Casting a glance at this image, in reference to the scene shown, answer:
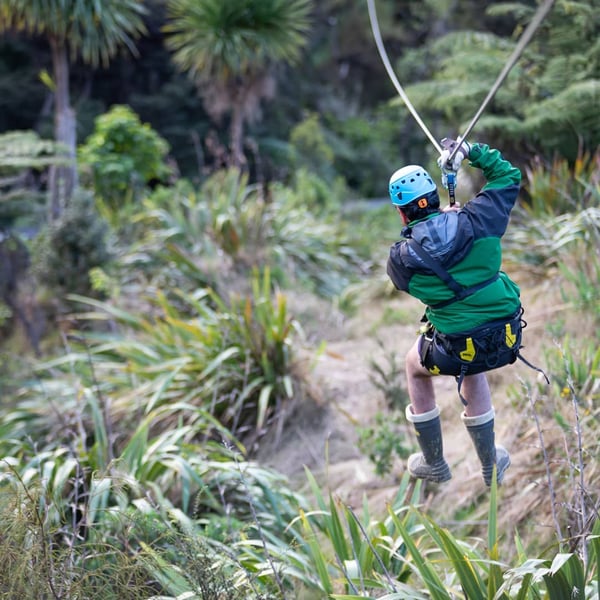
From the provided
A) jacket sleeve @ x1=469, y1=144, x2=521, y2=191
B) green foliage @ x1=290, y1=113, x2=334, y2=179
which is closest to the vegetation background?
jacket sleeve @ x1=469, y1=144, x2=521, y2=191

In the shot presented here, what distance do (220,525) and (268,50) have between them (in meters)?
12.2

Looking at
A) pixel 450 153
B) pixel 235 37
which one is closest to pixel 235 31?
pixel 235 37

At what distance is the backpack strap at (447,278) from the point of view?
338cm

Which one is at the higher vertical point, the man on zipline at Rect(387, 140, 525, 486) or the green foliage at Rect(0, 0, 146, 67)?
the green foliage at Rect(0, 0, 146, 67)

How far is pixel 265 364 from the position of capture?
23.3 feet

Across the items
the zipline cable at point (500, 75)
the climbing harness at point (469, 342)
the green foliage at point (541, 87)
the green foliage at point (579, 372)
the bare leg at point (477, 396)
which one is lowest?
the green foliage at point (579, 372)

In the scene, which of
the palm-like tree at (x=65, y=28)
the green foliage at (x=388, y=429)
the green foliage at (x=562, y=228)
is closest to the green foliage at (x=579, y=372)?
the green foliage at (x=562, y=228)

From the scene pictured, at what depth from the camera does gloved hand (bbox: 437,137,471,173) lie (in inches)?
128

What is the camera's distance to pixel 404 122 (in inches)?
1067

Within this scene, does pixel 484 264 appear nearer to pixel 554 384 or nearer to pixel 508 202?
pixel 508 202

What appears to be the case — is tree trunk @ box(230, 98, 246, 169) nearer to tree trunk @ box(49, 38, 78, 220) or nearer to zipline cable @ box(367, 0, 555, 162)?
tree trunk @ box(49, 38, 78, 220)

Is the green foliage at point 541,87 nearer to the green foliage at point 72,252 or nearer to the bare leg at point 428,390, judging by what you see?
the green foliage at point 72,252

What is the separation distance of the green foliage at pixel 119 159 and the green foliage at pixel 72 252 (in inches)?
115

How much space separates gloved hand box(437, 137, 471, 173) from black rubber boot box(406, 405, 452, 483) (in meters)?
1.21
